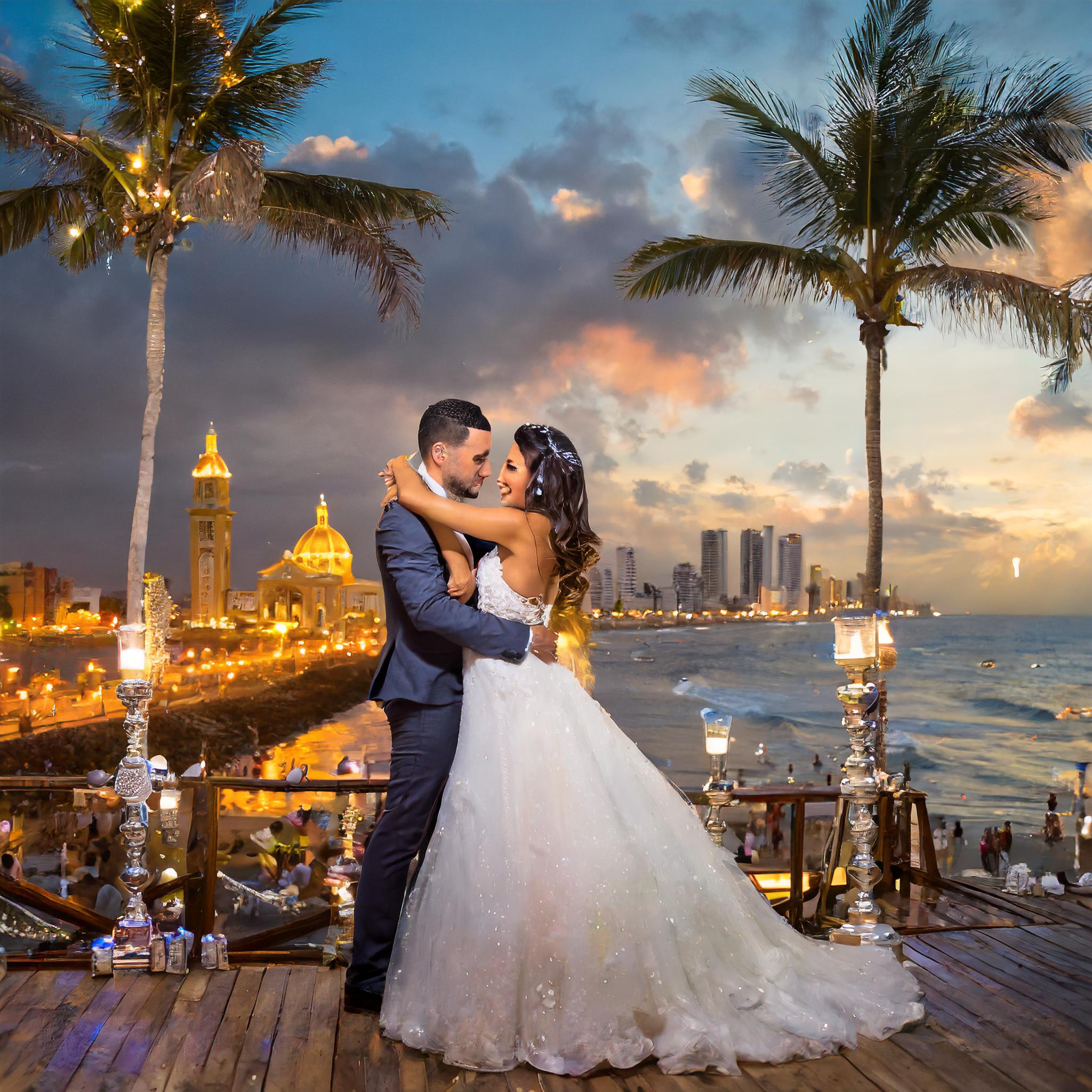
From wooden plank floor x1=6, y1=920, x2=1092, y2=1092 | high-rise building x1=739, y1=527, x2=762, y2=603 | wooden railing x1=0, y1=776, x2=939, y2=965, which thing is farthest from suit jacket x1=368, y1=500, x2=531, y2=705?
high-rise building x1=739, y1=527, x2=762, y2=603

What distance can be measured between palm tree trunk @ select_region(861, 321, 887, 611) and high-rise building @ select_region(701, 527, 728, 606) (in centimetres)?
6335

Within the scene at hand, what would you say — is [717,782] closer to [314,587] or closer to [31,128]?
[31,128]

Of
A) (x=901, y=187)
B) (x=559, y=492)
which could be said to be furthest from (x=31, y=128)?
(x=559, y=492)

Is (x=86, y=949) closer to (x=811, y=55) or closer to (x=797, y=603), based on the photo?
(x=811, y=55)

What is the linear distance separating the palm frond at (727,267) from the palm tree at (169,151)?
7.08 feet

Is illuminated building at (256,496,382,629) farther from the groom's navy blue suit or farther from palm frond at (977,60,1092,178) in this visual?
the groom's navy blue suit

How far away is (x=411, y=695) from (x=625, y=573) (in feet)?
221

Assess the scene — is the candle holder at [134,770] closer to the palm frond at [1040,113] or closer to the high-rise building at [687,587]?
the palm frond at [1040,113]

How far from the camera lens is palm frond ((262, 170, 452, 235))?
9383 millimetres

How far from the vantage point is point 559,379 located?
212ft

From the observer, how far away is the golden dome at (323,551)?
56500 millimetres

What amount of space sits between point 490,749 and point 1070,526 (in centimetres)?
6711

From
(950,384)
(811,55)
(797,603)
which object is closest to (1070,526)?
(950,384)

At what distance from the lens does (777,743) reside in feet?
139
